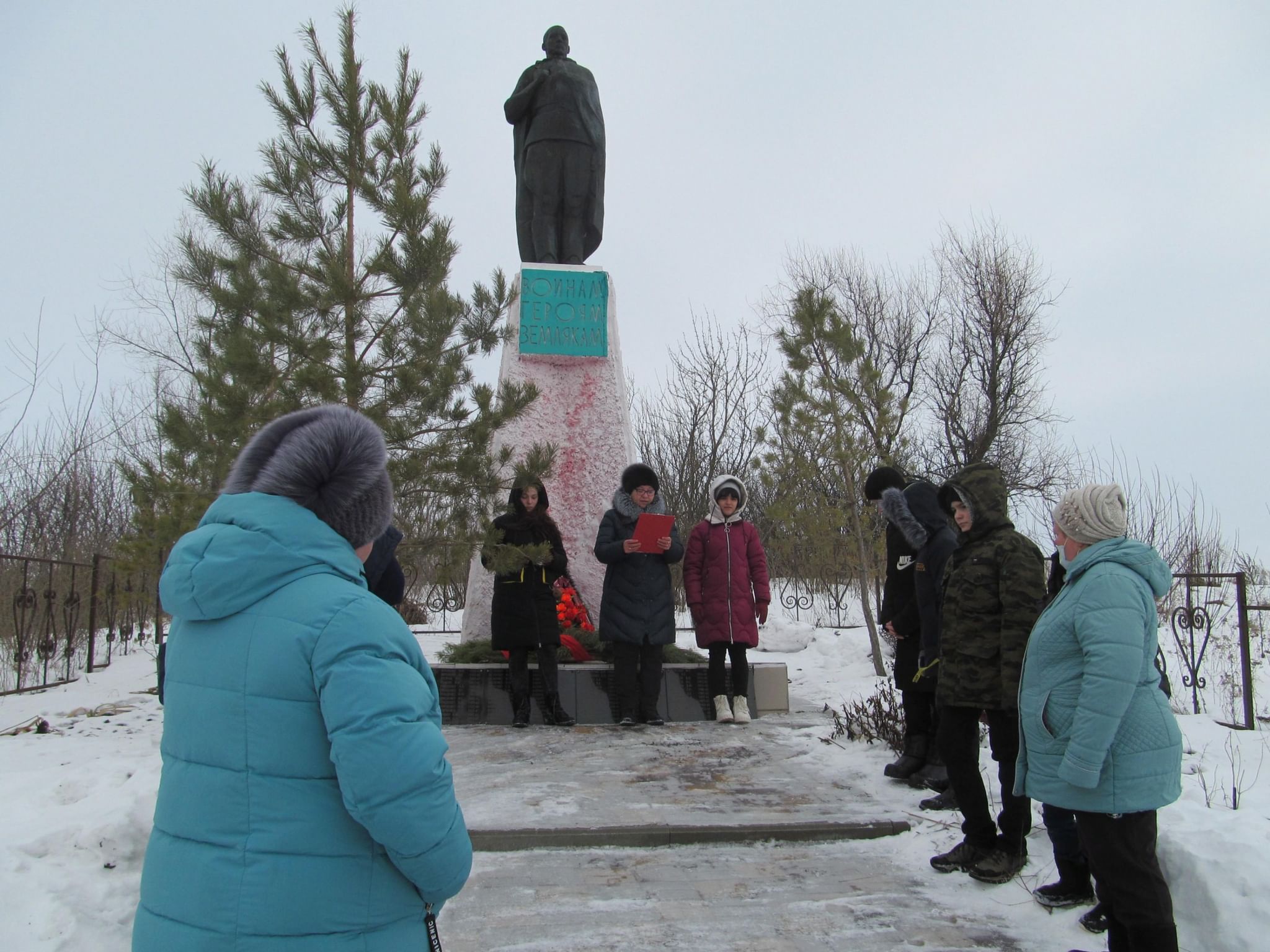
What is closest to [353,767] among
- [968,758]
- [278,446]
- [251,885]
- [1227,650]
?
[251,885]

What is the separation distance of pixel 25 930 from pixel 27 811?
806 mm

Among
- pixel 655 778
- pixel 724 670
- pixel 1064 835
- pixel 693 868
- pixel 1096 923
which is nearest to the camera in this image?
pixel 1096 923

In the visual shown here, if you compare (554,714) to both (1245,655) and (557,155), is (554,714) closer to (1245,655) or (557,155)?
(1245,655)

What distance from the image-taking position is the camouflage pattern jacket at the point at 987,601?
2988 mm

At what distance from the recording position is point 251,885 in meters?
1.25

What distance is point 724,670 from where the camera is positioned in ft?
19.6

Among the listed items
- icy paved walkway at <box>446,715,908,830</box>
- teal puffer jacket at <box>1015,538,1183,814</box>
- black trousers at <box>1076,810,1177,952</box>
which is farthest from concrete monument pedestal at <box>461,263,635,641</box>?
black trousers at <box>1076,810,1177,952</box>

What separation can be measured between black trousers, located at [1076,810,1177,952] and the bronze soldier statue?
6.25m

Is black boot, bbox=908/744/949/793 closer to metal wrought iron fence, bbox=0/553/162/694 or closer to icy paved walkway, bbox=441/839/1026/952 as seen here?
icy paved walkway, bbox=441/839/1026/952

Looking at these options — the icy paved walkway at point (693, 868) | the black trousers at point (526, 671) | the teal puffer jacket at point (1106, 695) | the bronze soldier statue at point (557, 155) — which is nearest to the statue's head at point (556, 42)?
the bronze soldier statue at point (557, 155)

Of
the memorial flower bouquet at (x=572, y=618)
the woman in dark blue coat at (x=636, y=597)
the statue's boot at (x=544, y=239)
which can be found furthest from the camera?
the statue's boot at (x=544, y=239)

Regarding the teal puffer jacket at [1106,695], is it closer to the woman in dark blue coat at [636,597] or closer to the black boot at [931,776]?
the black boot at [931,776]

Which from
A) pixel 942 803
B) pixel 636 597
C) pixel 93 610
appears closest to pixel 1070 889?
pixel 942 803

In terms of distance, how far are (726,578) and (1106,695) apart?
11.4 ft
